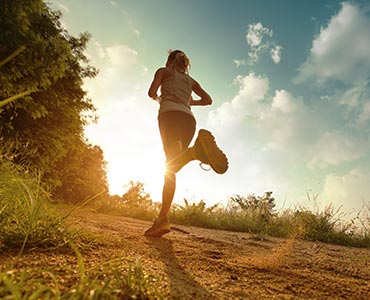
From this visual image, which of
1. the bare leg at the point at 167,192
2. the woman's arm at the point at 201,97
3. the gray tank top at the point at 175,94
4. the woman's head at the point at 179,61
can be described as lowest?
the bare leg at the point at 167,192

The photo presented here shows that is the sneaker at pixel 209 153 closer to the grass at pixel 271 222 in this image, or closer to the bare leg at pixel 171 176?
the bare leg at pixel 171 176

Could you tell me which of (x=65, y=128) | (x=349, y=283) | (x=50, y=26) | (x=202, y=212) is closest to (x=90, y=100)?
(x=65, y=128)

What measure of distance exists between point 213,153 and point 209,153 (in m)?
0.06

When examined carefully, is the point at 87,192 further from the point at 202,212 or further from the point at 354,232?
the point at 354,232

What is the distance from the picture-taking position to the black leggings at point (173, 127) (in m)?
2.95

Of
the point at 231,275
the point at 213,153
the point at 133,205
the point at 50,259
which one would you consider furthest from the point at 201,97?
the point at 133,205

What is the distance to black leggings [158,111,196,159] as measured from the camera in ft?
9.66

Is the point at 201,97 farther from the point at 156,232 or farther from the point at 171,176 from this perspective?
the point at 156,232

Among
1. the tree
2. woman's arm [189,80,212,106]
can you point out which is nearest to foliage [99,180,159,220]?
the tree

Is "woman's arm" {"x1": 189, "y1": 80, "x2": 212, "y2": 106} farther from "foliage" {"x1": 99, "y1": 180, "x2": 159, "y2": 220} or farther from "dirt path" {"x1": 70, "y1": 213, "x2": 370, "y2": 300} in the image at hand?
"foliage" {"x1": 99, "y1": 180, "x2": 159, "y2": 220}

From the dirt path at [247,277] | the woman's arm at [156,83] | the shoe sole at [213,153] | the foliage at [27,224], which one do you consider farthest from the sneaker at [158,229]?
the woman's arm at [156,83]

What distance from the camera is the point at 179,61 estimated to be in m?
3.30

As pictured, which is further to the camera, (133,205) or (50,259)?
(133,205)

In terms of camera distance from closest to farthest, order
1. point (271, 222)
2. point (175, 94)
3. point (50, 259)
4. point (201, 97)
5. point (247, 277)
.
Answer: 1. point (50, 259)
2. point (247, 277)
3. point (175, 94)
4. point (201, 97)
5. point (271, 222)
